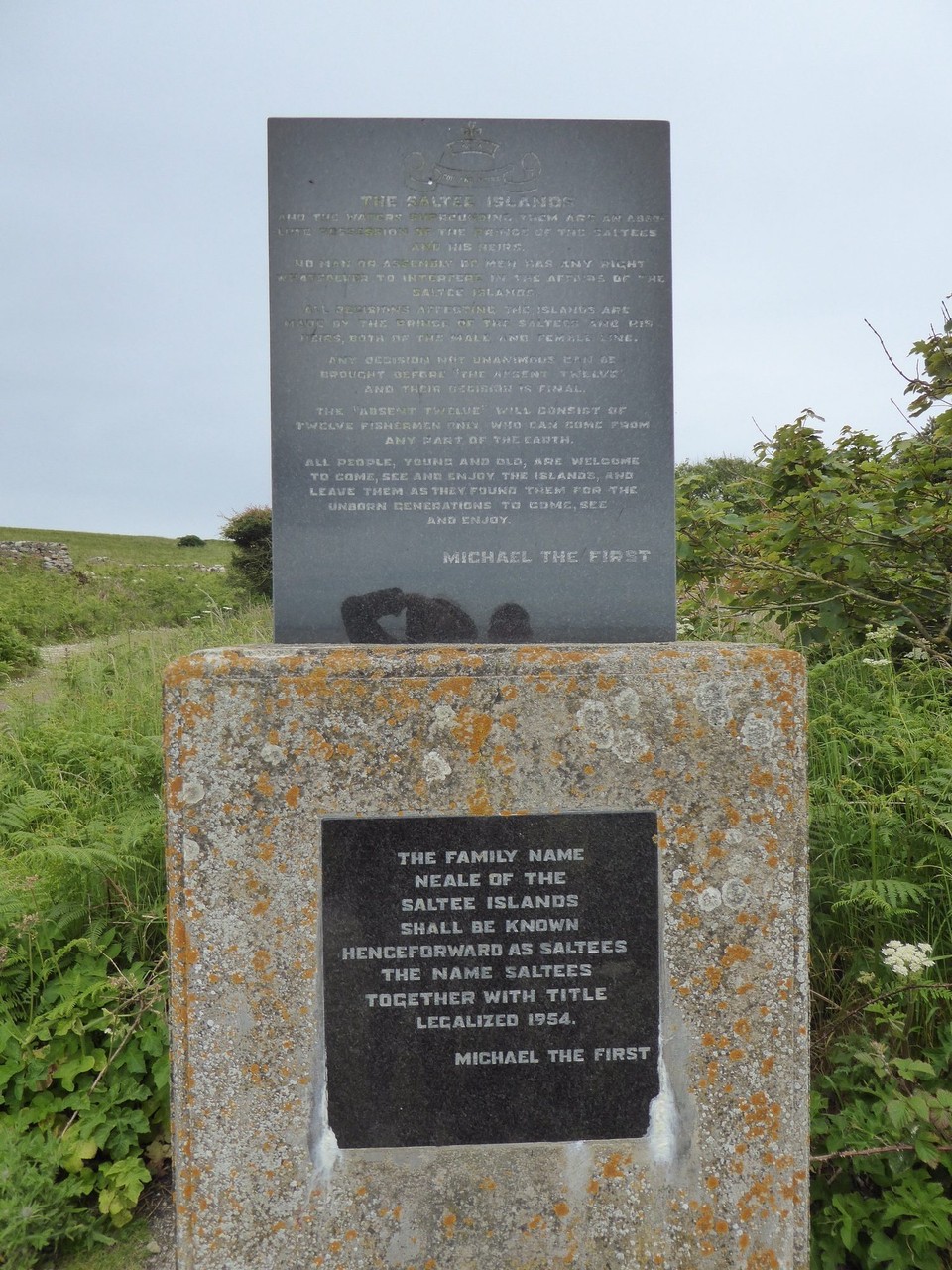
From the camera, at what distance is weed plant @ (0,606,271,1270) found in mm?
2211

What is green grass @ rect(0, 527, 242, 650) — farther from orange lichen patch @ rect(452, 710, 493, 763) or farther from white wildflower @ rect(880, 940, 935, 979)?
white wildflower @ rect(880, 940, 935, 979)

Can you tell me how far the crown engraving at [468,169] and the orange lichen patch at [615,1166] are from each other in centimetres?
242

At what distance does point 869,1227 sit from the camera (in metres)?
2.01

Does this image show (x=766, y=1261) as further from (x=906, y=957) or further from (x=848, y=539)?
(x=848, y=539)

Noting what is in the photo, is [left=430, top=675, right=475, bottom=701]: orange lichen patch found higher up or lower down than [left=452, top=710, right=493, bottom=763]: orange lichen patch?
higher up

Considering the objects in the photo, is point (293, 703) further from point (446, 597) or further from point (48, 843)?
point (48, 843)

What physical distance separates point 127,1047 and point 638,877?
176cm

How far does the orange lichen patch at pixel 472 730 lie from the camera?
1.85 m

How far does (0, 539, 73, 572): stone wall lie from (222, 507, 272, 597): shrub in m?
4.00

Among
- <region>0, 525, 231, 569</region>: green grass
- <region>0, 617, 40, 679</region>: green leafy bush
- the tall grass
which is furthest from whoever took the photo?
<region>0, 525, 231, 569</region>: green grass

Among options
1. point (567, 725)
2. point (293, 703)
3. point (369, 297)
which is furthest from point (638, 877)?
point (369, 297)

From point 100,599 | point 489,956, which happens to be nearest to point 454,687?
point 489,956

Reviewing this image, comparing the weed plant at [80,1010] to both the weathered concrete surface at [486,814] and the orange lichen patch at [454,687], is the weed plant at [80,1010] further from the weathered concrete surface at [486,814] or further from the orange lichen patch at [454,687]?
the orange lichen patch at [454,687]

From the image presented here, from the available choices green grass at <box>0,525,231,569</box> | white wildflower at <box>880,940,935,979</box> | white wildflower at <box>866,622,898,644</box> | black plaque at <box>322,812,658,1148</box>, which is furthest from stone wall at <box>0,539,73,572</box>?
white wildflower at <box>880,940,935,979</box>
